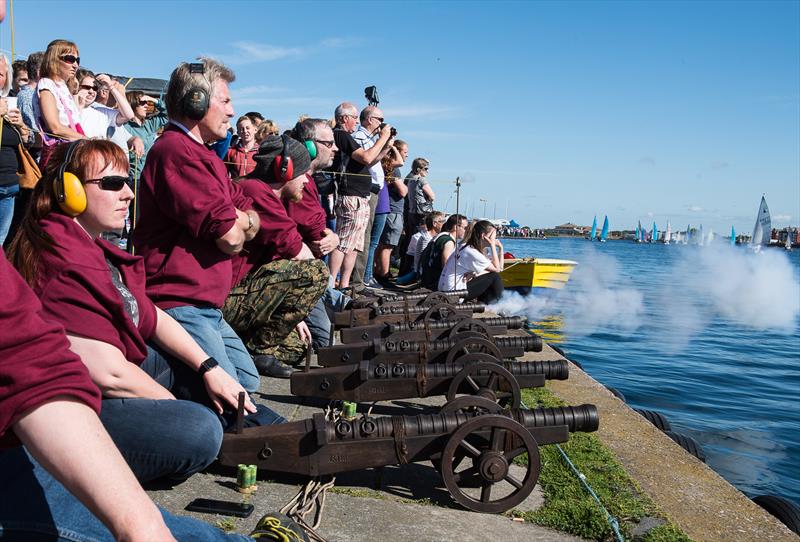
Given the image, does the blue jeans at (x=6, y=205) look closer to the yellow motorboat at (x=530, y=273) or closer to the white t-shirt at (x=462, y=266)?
the white t-shirt at (x=462, y=266)

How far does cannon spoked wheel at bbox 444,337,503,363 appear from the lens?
536 cm

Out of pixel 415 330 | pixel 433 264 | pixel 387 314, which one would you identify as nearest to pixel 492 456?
pixel 415 330

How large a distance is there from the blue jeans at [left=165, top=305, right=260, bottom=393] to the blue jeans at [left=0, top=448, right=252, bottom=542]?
6.49ft

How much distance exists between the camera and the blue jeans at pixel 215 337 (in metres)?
4.05

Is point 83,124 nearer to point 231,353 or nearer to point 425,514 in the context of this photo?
point 231,353

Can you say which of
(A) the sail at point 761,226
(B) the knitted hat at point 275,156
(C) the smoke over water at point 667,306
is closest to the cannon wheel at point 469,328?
(B) the knitted hat at point 275,156

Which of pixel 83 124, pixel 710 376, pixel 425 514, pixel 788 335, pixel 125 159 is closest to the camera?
pixel 125 159

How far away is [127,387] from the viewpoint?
120 inches

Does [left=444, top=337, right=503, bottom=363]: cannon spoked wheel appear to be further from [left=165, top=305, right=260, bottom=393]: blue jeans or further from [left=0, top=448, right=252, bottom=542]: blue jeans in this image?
[left=0, top=448, right=252, bottom=542]: blue jeans

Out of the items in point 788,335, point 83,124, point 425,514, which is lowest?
point 788,335

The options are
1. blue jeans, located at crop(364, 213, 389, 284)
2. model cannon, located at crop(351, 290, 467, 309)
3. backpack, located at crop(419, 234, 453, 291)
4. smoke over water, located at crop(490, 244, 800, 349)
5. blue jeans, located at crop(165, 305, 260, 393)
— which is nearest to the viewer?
blue jeans, located at crop(165, 305, 260, 393)

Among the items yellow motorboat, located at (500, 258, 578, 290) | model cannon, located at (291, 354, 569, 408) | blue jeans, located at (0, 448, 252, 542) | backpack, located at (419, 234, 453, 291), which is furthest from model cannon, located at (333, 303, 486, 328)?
yellow motorboat, located at (500, 258, 578, 290)

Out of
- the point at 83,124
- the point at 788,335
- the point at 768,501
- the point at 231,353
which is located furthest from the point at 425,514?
the point at 788,335

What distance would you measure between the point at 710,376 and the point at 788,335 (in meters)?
12.5
